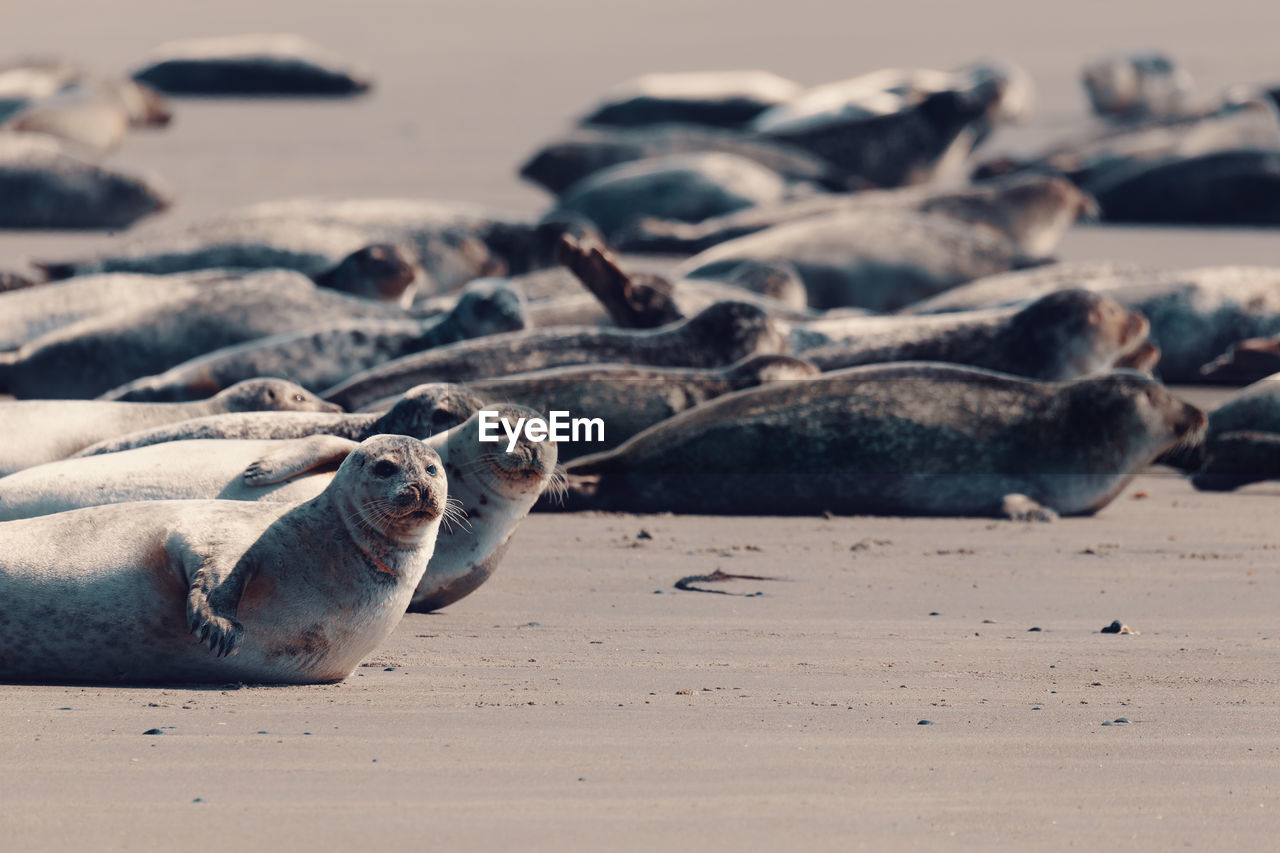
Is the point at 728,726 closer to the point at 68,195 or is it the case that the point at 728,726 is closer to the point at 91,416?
the point at 91,416

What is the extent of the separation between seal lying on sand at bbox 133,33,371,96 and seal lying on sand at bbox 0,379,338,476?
16.2 metres

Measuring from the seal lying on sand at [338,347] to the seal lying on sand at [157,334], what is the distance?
0.12 metres

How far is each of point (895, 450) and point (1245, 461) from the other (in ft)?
4.46

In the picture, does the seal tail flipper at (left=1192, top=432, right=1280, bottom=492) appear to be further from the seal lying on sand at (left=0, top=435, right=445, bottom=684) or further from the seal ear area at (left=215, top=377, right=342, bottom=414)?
the seal lying on sand at (left=0, top=435, right=445, bottom=684)

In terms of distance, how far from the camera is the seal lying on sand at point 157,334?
23.7 feet

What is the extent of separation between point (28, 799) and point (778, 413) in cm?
348

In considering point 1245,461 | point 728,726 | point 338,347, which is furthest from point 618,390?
point 728,726

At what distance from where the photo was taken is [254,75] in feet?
69.9

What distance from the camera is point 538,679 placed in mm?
3488

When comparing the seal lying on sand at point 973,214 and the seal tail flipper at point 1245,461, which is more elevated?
the seal tail flipper at point 1245,461

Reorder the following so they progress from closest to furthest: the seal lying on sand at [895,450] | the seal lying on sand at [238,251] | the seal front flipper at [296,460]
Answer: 1. the seal front flipper at [296,460]
2. the seal lying on sand at [895,450]
3. the seal lying on sand at [238,251]

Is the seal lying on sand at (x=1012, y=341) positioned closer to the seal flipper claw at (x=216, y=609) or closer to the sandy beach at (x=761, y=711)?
the sandy beach at (x=761, y=711)

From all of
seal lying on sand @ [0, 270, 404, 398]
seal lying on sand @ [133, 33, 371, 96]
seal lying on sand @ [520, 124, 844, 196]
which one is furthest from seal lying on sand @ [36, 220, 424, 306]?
seal lying on sand @ [133, 33, 371, 96]

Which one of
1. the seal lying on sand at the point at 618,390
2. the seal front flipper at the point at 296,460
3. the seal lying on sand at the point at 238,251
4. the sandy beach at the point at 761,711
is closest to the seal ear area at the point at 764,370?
the seal lying on sand at the point at 618,390
